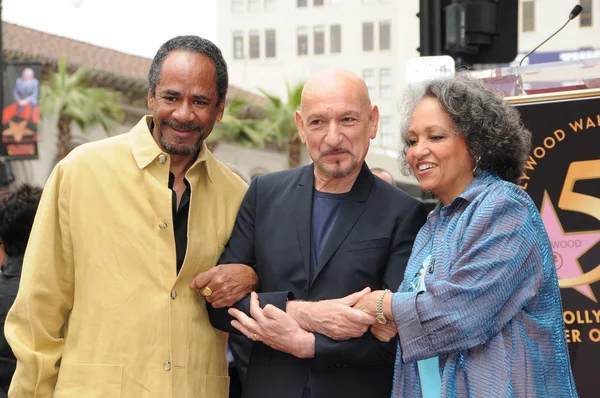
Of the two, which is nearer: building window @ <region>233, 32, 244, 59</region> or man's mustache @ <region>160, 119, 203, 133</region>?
man's mustache @ <region>160, 119, 203, 133</region>

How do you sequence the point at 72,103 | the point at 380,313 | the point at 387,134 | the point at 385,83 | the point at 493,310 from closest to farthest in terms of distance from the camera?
the point at 493,310 → the point at 380,313 → the point at 72,103 → the point at 387,134 → the point at 385,83

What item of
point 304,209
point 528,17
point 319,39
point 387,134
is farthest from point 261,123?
point 304,209

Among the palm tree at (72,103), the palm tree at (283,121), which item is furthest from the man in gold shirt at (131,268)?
the palm tree at (283,121)

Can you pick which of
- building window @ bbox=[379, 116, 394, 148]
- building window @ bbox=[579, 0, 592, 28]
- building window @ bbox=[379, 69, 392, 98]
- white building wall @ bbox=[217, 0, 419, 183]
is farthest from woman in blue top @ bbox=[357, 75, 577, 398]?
building window @ bbox=[379, 69, 392, 98]

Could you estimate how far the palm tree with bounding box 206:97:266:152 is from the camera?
36719 mm

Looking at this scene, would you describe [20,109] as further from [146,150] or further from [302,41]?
[302,41]

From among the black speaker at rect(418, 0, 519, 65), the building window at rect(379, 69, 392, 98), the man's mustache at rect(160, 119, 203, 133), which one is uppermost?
the building window at rect(379, 69, 392, 98)

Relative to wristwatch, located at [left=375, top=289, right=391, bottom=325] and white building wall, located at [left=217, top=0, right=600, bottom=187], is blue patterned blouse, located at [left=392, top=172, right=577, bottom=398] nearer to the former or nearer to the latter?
wristwatch, located at [left=375, top=289, right=391, bottom=325]

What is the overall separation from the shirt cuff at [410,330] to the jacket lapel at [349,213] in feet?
1.38

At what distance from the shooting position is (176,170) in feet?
12.7

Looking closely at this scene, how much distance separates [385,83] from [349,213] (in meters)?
57.3

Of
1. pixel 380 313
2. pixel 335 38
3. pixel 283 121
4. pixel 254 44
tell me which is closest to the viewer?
pixel 380 313

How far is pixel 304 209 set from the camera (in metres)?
3.66

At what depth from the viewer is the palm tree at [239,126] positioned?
36719mm
